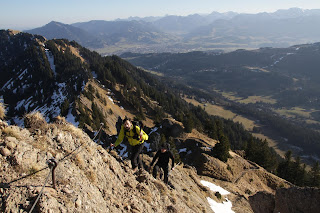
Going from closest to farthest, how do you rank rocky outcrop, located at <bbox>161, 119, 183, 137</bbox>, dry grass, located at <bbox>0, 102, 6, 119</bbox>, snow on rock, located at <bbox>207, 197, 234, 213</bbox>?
dry grass, located at <bbox>0, 102, 6, 119</bbox> → snow on rock, located at <bbox>207, 197, 234, 213</bbox> → rocky outcrop, located at <bbox>161, 119, 183, 137</bbox>

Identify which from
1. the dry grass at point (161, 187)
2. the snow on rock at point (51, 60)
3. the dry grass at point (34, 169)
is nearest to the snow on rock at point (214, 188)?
the dry grass at point (161, 187)

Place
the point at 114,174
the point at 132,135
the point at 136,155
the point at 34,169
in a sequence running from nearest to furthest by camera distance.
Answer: the point at 34,169, the point at 114,174, the point at 132,135, the point at 136,155

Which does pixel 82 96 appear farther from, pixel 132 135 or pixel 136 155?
pixel 132 135

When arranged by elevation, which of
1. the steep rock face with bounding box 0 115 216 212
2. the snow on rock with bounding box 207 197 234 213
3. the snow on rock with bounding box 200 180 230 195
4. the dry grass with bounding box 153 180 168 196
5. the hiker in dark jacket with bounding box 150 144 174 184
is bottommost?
the snow on rock with bounding box 200 180 230 195

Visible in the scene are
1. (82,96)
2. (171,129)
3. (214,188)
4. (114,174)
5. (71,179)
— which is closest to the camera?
(71,179)

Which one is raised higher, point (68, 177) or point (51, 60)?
point (68, 177)

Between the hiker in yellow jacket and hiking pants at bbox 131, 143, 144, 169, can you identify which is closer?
the hiker in yellow jacket

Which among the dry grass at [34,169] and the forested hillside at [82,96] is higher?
the dry grass at [34,169]

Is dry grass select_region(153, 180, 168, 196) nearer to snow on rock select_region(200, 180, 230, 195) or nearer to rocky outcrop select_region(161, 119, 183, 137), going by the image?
snow on rock select_region(200, 180, 230, 195)

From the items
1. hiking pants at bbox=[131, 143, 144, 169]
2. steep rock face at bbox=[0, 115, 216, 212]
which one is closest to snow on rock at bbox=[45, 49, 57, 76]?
hiking pants at bbox=[131, 143, 144, 169]

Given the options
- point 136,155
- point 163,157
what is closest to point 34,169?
point 136,155

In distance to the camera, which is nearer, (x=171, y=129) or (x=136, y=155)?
(x=136, y=155)

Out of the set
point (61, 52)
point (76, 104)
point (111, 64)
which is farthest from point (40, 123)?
point (61, 52)

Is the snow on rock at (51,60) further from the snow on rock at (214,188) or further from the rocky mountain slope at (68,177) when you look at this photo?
the rocky mountain slope at (68,177)
